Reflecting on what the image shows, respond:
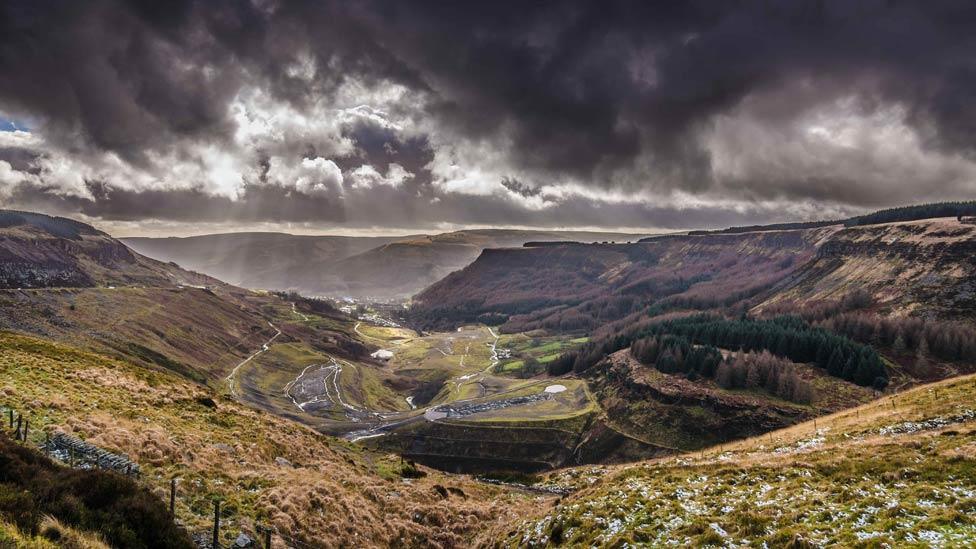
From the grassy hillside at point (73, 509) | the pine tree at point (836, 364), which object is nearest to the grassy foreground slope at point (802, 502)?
the grassy hillside at point (73, 509)

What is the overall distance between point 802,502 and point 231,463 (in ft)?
125

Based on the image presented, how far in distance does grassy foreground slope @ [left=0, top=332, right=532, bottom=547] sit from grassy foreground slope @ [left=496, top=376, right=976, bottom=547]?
31.3 ft

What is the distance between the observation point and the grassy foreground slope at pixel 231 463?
1128 inches

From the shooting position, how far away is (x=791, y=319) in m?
192

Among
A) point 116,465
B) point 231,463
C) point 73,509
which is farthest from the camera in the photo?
point 231,463

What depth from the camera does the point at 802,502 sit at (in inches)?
976

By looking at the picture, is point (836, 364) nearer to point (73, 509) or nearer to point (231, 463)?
point (231, 463)

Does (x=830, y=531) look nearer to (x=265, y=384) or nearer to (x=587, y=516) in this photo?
(x=587, y=516)

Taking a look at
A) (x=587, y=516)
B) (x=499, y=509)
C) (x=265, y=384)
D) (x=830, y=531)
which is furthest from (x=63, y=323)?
(x=830, y=531)

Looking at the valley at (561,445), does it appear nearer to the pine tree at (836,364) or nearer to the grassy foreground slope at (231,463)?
the grassy foreground slope at (231,463)

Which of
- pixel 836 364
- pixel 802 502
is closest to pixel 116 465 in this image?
pixel 802 502

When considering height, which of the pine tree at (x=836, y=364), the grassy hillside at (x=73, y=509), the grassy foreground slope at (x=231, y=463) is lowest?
the pine tree at (x=836, y=364)

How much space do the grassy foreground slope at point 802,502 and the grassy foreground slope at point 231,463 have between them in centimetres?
955

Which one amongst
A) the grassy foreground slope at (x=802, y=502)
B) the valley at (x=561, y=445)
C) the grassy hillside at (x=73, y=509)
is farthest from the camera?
the valley at (x=561, y=445)
